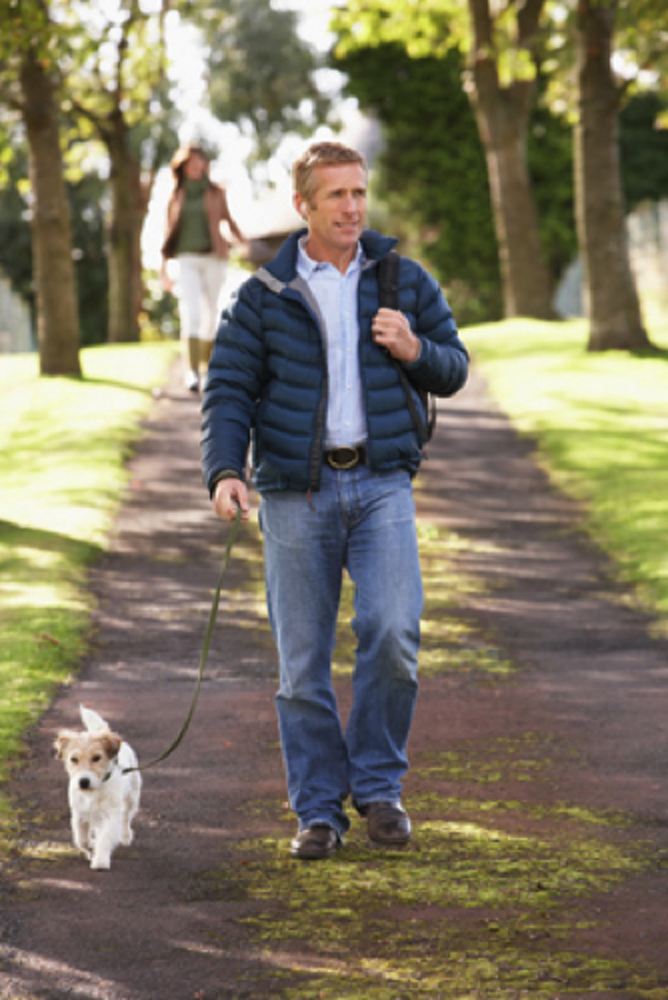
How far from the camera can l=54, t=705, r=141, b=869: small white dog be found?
18.1ft

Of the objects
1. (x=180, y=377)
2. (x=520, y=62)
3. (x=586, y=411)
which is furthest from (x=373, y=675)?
→ (x=520, y=62)

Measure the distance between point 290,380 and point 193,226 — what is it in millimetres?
10619

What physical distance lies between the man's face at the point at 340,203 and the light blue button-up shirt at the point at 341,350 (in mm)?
123

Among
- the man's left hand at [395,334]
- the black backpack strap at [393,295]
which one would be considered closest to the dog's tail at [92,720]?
the black backpack strap at [393,295]

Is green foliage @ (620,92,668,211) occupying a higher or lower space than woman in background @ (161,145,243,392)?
higher

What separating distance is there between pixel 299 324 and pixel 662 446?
429 inches

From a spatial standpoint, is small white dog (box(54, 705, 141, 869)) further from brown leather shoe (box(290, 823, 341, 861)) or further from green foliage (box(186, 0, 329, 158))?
green foliage (box(186, 0, 329, 158))

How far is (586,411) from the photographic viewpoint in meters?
17.8

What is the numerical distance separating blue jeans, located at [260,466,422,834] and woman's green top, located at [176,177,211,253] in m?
10.4

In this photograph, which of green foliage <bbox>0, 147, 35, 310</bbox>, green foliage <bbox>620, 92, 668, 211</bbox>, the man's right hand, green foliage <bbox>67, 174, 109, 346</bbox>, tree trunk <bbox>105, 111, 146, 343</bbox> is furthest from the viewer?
green foliage <bbox>67, 174, 109, 346</bbox>

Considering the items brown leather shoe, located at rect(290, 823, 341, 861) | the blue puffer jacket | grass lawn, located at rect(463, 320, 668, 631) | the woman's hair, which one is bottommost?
grass lawn, located at rect(463, 320, 668, 631)

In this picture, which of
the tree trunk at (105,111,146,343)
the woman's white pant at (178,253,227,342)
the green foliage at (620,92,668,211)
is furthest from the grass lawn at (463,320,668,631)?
the green foliage at (620,92,668,211)

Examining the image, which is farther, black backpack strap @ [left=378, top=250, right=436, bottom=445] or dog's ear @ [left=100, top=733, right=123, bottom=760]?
dog's ear @ [left=100, top=733, right=123, bottom=760]

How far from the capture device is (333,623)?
5582mm
